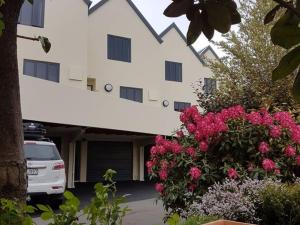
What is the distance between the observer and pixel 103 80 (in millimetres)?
24391

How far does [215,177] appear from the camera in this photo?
7648 millimetres

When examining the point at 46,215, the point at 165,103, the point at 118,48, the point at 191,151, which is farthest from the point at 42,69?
the point at 46,215

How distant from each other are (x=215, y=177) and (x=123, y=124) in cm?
1214

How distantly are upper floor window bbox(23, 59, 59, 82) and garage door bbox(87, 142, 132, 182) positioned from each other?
4.59 m

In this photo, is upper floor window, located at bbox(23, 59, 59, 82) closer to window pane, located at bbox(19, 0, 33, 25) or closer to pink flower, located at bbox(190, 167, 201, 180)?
window pane, located at bbox(19, 0, 33, 25)

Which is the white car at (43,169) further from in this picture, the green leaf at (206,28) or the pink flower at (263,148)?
the green leaf at (206,28)

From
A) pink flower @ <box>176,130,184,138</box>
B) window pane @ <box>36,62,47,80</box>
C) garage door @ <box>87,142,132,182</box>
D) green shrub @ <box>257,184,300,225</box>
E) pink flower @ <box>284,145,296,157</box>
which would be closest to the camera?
green shrub @ <box>257,184,300,225</box>

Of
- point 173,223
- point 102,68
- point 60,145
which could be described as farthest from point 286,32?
point 102,68

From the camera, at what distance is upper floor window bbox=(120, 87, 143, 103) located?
991 inches

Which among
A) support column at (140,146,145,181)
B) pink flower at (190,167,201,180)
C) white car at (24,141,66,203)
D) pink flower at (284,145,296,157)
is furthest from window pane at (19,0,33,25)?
pink flower at (284,145,296,157)

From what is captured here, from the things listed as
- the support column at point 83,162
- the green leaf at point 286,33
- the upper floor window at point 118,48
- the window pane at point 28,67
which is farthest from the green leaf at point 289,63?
the upper floor window at point 118,48

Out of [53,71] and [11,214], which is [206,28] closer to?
[11,214]

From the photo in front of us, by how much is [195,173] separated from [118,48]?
728 inches

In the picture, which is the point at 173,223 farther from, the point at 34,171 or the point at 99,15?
the point at 99,15
